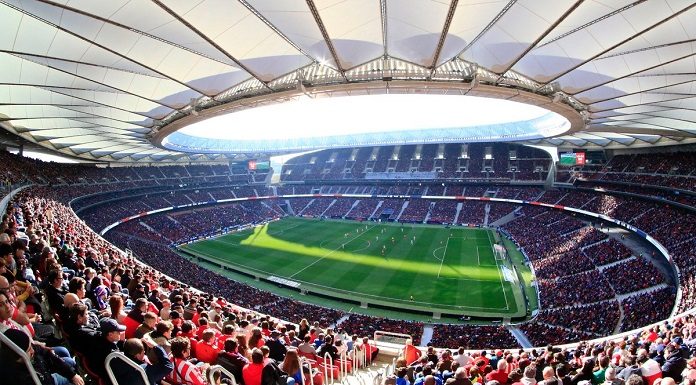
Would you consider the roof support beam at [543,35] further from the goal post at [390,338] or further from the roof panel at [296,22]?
the goal post at [390,338]

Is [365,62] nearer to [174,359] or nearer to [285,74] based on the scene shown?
[285,74]

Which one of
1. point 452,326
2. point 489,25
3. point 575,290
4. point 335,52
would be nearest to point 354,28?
point 335,52

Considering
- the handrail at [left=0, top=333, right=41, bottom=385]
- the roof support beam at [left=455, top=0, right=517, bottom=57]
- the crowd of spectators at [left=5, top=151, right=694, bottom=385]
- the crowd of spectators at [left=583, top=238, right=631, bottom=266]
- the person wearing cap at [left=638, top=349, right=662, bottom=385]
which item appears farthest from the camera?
the crowd of spectators at [left=583, top=238, right=631, bottom=266]

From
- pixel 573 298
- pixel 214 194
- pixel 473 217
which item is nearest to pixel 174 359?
pixel 573 298

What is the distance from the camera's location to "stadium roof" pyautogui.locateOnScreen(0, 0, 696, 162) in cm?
1115

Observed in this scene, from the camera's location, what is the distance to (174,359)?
502 centimetres

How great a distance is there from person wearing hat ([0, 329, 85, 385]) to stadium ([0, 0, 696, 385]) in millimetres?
23

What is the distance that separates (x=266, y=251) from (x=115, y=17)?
41.7 m

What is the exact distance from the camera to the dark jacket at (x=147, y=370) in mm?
3803

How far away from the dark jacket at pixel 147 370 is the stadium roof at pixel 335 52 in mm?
9251

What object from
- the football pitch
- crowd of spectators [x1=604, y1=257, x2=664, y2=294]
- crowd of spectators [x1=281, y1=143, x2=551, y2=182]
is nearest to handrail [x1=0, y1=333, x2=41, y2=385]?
the football pitch

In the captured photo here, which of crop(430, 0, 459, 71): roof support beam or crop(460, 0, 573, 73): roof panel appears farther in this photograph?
crop(460, 0, 573, 73): roof panel

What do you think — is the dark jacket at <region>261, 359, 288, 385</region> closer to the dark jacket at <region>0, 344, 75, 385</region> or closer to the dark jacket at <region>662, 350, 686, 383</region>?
the dark jacket at <region>0, 344, 75, 385</region>

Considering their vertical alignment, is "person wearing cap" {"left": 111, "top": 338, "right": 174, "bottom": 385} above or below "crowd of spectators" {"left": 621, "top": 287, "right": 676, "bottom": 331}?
above
